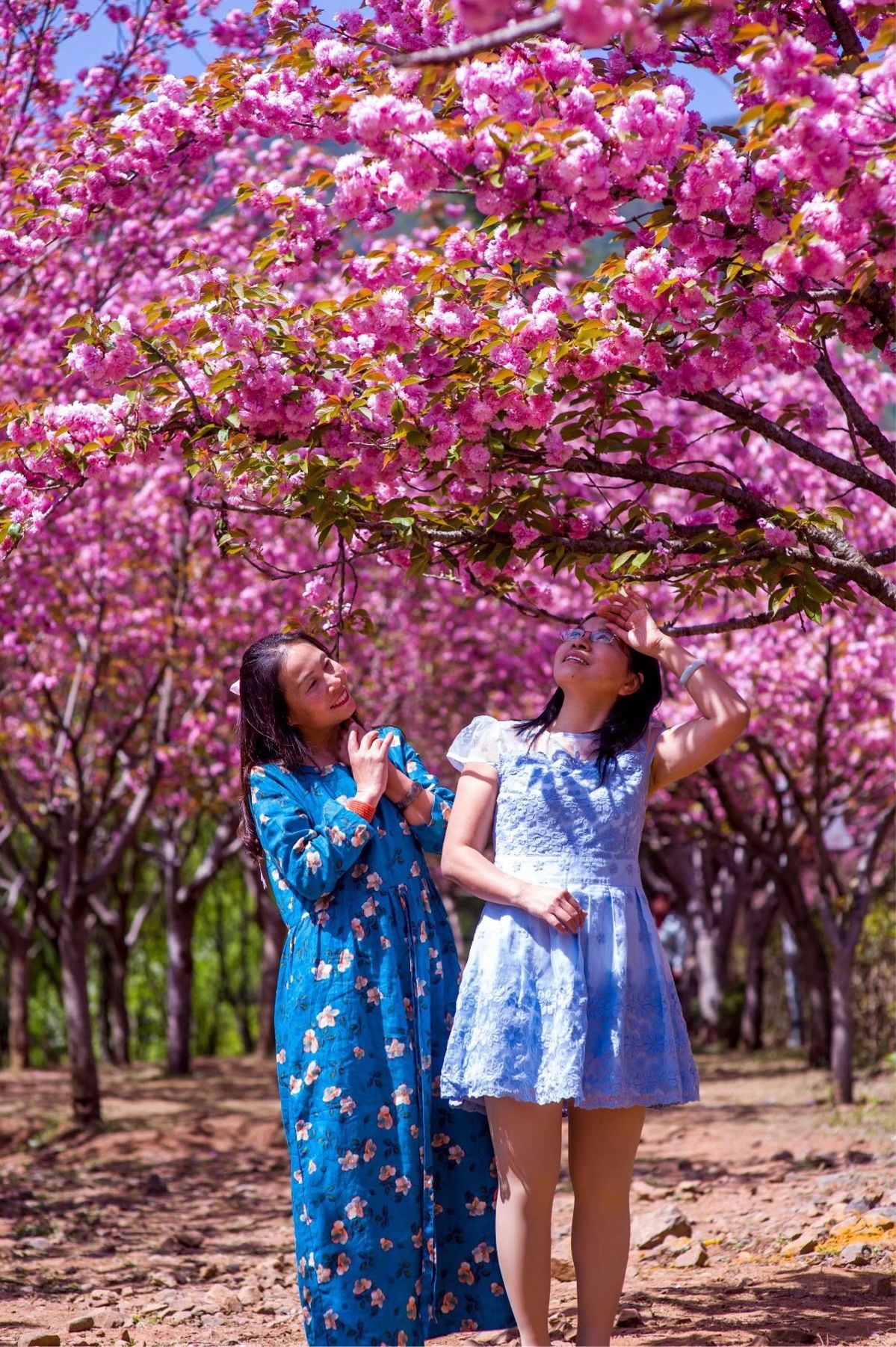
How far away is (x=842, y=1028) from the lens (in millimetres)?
10109

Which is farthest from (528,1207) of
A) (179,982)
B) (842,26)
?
(179,982)

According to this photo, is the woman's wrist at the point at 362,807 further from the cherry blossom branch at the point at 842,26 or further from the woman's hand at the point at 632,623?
the cherry blossom branch at the point at 842,26

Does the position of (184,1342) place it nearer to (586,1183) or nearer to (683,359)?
(586,1183)

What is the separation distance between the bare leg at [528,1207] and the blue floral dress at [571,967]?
106mm

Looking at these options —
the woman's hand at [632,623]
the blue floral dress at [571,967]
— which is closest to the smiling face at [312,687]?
the blue floral dress at [571,967]

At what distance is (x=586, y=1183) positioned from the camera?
338 centimetres

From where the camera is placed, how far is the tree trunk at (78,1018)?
32.3ft

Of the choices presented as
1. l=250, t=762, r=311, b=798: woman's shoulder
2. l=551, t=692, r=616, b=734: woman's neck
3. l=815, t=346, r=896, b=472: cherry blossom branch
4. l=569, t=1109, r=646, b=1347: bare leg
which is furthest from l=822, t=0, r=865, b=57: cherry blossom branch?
l=569, t=1109, r=646, b=1347: bare leg

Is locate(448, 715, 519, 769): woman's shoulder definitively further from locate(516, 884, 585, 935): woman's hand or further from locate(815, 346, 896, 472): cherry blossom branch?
locate(815, 346, 896, 472): cherry blossom branch

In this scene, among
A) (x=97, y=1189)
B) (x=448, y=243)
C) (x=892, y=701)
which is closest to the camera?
(x=448, y=243)

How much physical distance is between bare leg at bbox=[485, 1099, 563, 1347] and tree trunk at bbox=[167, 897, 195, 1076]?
11112 millimetres

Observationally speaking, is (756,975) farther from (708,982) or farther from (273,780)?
(273,780)

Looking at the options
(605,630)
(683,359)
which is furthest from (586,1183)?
(683,359)

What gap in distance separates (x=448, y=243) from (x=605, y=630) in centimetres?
119
